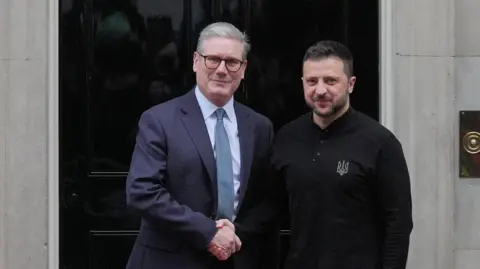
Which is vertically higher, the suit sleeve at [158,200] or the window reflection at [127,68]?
the window reflection at [127,68]

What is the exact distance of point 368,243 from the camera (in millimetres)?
3061

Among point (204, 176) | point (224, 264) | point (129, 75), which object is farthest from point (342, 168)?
point (129, 75)

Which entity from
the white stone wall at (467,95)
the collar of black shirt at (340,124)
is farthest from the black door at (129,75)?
the collar of black shirt at (340,124)

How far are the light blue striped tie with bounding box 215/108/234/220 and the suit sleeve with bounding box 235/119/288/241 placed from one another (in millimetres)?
73

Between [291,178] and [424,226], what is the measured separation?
1783 mm

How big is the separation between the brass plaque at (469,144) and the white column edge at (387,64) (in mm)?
394

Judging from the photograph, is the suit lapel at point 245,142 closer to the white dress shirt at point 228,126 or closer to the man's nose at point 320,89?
the white dress shirt at point 228,126

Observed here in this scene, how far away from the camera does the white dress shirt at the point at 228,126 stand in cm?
327

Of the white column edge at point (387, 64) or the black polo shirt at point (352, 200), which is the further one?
the white column edge at point (387, 64)

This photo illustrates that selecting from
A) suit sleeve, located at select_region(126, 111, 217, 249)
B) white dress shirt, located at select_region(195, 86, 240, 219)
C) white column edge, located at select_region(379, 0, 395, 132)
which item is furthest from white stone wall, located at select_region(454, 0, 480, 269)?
suit sleeve, located at select_region(126, 111, 217, 249)

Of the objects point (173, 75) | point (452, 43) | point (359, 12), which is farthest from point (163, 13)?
point (452, 43)

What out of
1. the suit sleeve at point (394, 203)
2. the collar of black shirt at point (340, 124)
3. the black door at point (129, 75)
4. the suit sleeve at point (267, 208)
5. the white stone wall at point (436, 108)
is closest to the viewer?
the suit sleeve at point (394, 203)

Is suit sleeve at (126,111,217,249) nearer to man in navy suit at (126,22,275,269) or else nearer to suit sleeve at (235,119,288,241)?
man in navy suit at (126,22,275,269)

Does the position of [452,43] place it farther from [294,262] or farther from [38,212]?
[38,212]
